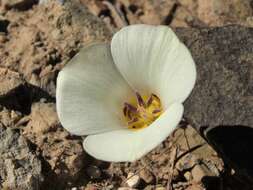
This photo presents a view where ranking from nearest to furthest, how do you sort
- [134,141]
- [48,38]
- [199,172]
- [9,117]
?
[134,141]
[199,172]
[9,117]
[48,38]

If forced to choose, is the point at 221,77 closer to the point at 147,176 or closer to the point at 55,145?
the point at 147,176

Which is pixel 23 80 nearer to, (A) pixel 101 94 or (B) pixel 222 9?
(A) pixel 101 94

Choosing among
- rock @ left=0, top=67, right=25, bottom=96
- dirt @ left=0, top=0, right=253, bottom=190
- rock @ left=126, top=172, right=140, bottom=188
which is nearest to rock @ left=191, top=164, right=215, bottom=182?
dirt @ left=0, top=0, right=253, bottom=190

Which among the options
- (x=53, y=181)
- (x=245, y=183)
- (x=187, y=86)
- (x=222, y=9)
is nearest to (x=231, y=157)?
(x=245, y=183)

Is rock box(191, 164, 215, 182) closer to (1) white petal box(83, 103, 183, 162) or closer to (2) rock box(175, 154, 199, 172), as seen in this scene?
(2) rock box(175, 154, 199, 172)

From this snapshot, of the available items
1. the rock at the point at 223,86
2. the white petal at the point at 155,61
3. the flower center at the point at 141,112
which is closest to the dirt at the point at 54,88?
the rock at the point at 223,86

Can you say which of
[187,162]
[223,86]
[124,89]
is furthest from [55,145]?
[223,86]
